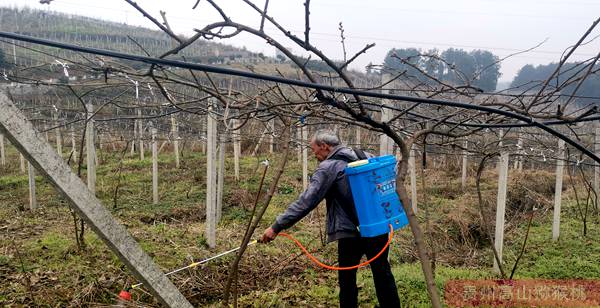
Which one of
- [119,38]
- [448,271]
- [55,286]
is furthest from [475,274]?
[119,38]

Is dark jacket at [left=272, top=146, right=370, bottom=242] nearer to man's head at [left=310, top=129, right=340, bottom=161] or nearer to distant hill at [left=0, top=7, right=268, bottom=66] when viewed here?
man's head at [left=310, top=129, right=340, bottom=161]

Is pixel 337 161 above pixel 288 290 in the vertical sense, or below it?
above

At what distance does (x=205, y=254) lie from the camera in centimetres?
566

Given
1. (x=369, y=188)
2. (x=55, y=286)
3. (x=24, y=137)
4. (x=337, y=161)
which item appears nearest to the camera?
(x=24, y=137)

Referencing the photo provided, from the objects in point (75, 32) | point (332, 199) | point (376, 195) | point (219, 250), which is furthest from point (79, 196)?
point (75, 32)

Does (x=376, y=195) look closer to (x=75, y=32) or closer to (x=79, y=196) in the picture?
(x=79, y=196)

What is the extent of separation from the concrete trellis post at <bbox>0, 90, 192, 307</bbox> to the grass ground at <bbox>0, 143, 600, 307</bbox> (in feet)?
6.14

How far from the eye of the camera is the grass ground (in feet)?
14.5

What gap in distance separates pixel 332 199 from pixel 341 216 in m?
0.15

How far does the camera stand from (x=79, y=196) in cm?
179

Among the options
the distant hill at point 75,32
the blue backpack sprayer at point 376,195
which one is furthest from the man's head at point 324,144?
the distant hill at point 75,32

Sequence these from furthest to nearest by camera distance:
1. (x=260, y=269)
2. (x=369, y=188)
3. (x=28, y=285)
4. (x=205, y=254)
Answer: (x=205, y=254) < (x=260, y=269) < (x=28, y=285) < (x=369, y=188)

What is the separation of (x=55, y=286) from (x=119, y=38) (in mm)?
43201

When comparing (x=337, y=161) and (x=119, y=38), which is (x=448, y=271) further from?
(x=119, y=38)
